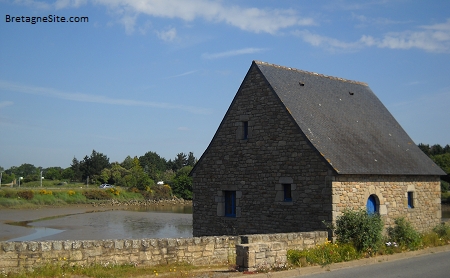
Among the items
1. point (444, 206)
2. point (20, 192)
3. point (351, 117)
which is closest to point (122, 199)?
point (20, 192)

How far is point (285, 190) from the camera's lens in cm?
1494

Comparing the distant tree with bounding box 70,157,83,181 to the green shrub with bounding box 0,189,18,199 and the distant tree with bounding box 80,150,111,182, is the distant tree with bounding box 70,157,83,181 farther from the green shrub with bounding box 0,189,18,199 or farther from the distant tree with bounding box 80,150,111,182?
the green shrub with bounding box 0,189,18,199

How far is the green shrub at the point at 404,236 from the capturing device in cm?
1403

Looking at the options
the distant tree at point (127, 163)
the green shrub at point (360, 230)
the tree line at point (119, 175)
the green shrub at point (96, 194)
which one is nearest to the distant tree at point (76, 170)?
the tree line at point (119, 175)

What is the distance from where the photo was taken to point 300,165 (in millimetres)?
14453

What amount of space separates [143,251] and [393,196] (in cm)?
945

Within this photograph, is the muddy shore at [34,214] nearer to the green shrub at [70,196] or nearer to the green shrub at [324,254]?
the green shrub at [70,196]

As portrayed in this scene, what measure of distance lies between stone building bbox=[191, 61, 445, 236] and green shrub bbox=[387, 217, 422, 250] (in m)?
0.95

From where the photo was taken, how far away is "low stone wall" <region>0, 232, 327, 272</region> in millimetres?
8836

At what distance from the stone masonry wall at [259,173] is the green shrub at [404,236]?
239 cm

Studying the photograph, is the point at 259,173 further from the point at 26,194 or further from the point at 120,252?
the point at 26,194

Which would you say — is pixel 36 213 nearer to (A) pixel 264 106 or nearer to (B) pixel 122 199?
(B) pixel 122 199

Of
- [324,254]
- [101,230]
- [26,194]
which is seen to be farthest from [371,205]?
[26,194]

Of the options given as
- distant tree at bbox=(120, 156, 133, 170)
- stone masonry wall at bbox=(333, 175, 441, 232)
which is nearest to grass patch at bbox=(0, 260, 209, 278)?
stone masonry wall at bbox=(333, 175, 441, 232)
